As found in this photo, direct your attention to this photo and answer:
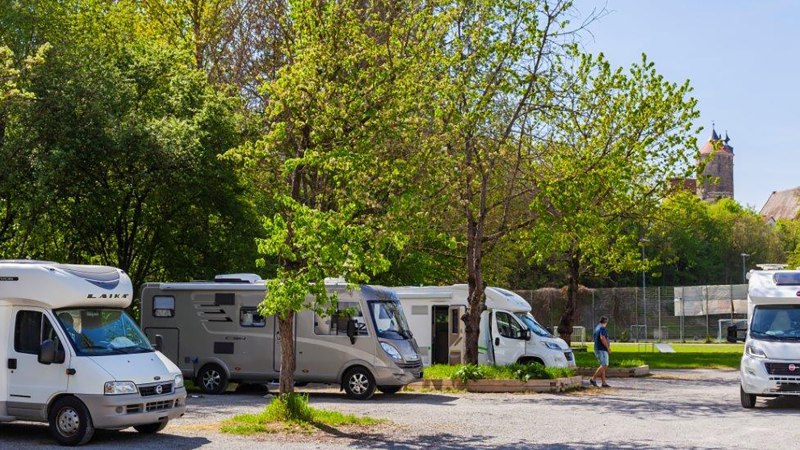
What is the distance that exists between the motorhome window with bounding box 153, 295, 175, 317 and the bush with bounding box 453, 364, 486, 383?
696cm

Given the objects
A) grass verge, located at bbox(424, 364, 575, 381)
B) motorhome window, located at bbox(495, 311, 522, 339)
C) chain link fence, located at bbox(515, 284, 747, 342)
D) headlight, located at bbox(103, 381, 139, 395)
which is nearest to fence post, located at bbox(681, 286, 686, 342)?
chain link fence, located at bbox(515, 284, 747, 342)

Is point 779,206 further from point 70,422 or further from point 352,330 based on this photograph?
point 70,422

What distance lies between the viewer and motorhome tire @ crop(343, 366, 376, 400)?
76.7ft

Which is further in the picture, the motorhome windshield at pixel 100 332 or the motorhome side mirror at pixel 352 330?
the motorhome side mirror at pixel 352 330

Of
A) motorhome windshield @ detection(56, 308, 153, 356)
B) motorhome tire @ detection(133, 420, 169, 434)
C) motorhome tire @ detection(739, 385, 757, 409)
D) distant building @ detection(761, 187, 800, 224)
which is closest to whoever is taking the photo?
motorhome windshield @ detection(56, 308, 153, 356)

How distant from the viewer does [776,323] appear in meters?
21.3

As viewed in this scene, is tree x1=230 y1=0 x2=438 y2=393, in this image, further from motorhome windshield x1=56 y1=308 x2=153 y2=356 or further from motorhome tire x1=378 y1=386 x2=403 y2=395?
motorhome tire x1=378 y1=386 x2=403 y2=395

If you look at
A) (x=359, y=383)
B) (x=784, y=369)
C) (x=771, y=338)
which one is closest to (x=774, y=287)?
(x=771, y=338)

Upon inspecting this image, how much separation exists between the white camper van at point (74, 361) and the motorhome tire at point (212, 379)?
8.92 metres

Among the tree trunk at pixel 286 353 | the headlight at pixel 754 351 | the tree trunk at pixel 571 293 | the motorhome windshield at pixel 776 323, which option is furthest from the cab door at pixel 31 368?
the tree trunk at pixel 571 293

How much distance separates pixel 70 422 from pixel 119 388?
851 mm

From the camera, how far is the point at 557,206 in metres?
25.1

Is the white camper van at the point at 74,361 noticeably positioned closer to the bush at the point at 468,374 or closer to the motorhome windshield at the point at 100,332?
the motorhome windshield at the point at 100,332

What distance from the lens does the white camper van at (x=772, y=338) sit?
2030 cm
